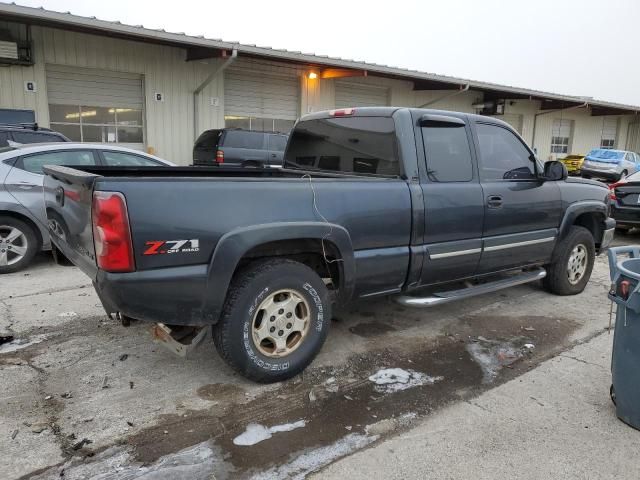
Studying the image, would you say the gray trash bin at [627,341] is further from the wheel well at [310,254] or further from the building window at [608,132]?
the building window at [608,132]

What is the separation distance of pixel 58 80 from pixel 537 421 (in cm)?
1310

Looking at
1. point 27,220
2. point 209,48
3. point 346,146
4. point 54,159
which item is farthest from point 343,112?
point 209,48

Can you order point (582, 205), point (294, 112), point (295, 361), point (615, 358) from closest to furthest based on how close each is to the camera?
1. point (615, 358)
2. point (295, 361)
3. point (582, 205)
4. point (294, 112)

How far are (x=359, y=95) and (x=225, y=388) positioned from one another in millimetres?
16203

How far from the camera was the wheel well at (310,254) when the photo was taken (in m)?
3.44

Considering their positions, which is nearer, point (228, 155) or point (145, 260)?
point (145, 260)

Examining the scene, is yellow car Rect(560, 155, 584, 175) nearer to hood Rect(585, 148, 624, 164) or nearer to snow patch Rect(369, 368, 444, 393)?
hood Rect(585, 148, 624, 164)

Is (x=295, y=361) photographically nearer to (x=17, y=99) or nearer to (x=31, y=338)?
(x=31, y=338)

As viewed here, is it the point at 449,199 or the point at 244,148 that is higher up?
the point at 244,148

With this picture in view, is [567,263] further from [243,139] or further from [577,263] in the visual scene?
[243,139]

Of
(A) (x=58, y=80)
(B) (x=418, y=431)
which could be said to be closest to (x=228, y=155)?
(A) (x=58, y=80)

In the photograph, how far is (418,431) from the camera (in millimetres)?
3051

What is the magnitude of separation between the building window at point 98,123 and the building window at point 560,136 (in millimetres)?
21563

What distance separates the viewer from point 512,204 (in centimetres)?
482
